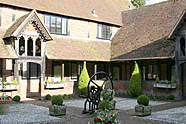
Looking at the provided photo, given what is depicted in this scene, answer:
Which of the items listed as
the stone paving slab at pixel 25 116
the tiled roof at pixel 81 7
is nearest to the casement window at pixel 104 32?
the tiled roof at pixel 81 7

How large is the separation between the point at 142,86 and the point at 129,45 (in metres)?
4.57

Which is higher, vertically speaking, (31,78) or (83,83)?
(31,78)

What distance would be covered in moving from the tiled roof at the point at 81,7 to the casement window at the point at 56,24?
0.67 metres

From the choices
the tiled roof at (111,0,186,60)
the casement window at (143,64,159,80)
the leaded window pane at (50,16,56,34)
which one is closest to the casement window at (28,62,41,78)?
the leaded window pane at (50,16,56,34)

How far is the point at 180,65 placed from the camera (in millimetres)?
22094

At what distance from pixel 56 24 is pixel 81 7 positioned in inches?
178

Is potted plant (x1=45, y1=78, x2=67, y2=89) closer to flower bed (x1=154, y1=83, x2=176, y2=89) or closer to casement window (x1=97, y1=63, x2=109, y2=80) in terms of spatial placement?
casement window (x1=97, y1=63, x2=109, y2=80)

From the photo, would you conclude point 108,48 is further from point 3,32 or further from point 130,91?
Answer: point 3,32

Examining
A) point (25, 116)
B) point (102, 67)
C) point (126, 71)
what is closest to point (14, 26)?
point (25, 116)

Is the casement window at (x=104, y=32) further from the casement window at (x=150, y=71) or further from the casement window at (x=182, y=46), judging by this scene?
the casement window at (x=182, y=46)

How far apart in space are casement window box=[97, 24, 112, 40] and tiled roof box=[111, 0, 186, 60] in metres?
0.91

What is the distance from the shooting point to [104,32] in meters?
29.2

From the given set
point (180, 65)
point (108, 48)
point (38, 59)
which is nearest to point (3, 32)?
point (38, 59)

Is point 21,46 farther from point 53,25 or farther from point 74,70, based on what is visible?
point 74,70
